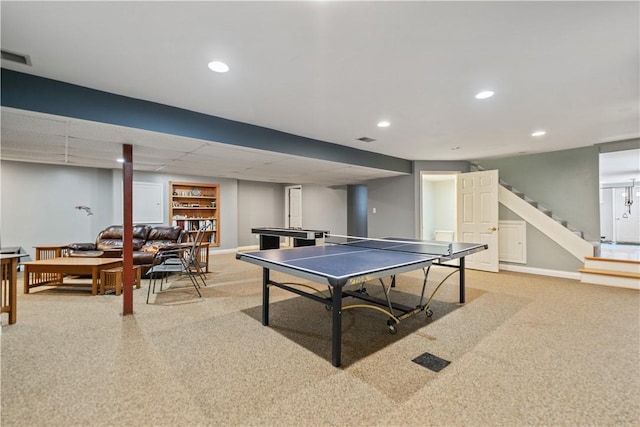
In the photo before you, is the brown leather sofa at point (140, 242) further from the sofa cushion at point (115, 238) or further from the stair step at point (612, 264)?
the stair step at point (612, 264)

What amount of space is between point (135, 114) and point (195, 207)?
17.4ft

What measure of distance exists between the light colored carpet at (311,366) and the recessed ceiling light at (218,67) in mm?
2387

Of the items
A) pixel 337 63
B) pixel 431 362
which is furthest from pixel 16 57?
pixel 431 362

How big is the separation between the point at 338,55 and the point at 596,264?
18.9 feet

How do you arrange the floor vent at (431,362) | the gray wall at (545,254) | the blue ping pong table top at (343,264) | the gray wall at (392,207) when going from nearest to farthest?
the blue ping pong table top at (343,264) → the floor vent at (431,362) → the gray wall at (545,254) → the gray wall at (392,207)

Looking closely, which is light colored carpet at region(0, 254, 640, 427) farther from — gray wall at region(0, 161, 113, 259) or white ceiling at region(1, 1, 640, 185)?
gray wall at region(0, 161, 113, 259)

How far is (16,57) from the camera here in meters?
2.24

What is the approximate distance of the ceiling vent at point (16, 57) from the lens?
2182mm

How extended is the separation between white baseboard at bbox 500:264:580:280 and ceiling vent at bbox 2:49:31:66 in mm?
7568

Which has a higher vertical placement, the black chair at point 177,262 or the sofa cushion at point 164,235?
the sofa cushion at point 164,235

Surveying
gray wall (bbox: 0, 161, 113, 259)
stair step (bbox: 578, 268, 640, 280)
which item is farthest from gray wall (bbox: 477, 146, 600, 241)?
gray wall (bbox: 0, 161, 113, 259)

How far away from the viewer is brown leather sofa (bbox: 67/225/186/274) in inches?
199

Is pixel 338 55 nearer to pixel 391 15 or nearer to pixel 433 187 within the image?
pixel 391 15

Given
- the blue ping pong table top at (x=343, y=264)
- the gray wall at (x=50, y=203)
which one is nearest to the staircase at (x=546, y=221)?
the blue ping pong table top at (x=343, y=264)
